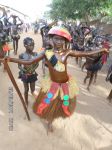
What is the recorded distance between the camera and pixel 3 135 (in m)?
5.91

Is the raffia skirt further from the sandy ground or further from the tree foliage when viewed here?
the tree foliage

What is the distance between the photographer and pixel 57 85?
5.58 meters

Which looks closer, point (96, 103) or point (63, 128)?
point (63, 128)

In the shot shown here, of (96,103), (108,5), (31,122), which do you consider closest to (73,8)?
(108,5)

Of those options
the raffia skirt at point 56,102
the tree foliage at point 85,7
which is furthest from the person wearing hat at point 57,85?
the tree foliage at point 85,7

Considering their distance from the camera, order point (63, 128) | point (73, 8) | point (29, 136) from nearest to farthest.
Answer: point (29, 136) → point (63, 128) → point (73, 8)

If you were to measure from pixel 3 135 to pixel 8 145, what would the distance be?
40cm

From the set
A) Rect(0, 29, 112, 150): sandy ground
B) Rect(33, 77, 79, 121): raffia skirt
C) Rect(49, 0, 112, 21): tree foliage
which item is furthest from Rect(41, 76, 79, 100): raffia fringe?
Rect(49, 0, 112, 21): tree foliage

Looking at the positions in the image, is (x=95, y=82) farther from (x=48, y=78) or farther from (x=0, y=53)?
(x=48, y=78)

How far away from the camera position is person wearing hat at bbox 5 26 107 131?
5.40 m

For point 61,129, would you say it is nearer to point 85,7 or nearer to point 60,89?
point 60,89

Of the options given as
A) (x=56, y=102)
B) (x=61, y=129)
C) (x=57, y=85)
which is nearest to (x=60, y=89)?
(x=57, y=85)

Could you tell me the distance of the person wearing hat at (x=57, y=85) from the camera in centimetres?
540

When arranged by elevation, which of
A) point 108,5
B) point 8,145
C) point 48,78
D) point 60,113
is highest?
point 108,5
